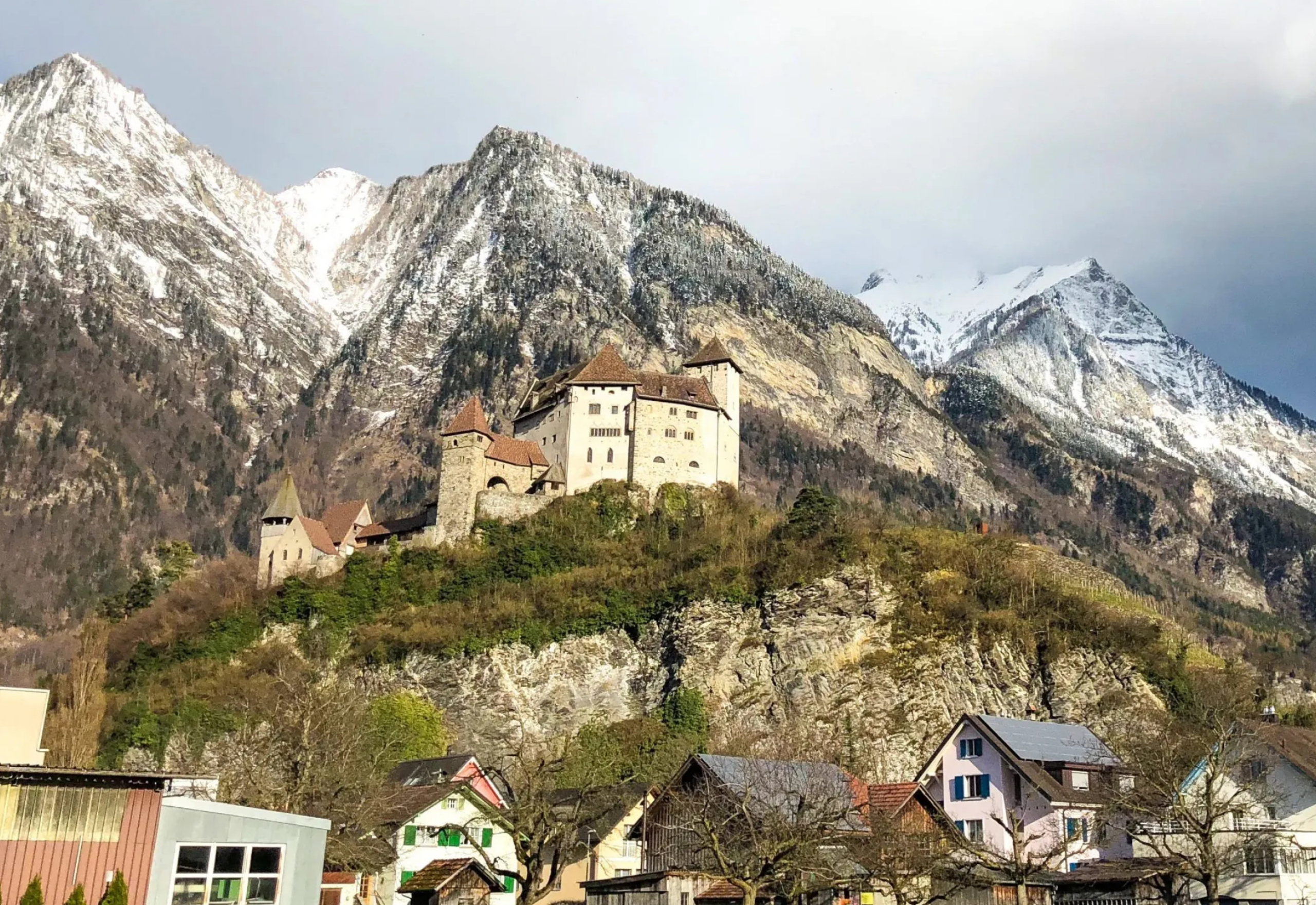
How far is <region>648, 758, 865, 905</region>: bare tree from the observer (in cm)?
4459

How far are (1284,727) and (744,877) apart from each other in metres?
27.6

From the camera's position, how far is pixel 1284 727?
195 feet

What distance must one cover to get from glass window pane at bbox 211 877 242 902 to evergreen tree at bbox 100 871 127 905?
263 centimetres

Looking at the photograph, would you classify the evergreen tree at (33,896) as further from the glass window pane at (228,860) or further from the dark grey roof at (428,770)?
the dark grey roof at (428,770)

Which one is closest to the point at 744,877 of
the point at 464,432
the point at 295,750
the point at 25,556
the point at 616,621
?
the point at 295,750

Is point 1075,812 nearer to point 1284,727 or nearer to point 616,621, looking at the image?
point 1284,727

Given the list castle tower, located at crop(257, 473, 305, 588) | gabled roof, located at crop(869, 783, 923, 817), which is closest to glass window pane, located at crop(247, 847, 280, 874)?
Answer: gabled roof, located at crop(869, 783, 923, 817)

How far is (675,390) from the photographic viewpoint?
11119 centimetres

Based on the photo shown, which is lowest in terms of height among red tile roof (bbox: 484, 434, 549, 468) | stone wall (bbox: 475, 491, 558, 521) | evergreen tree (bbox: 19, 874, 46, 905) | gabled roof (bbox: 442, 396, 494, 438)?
evergreen tree (bbox: 19, 874, 46, 905)

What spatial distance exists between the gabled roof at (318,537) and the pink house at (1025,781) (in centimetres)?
5700

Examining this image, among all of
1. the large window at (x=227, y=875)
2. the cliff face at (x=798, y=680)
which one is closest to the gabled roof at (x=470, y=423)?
the cliff face at (x=798, y=680)

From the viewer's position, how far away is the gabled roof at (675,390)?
10962cm

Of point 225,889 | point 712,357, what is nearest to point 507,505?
point 712,357

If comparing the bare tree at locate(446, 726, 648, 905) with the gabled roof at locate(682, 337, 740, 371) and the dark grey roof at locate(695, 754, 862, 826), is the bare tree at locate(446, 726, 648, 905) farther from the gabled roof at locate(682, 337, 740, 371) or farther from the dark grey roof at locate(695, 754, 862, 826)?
the gabled roof at locate(682, 337, 740, 371)
